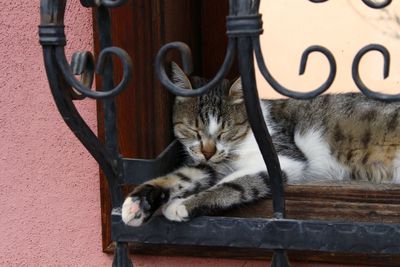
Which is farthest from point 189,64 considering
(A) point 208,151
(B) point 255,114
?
(A) point 208,151

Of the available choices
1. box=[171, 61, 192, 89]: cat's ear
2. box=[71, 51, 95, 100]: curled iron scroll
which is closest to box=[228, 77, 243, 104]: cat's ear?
box=[171, 61, 192, 89]: cat's ear

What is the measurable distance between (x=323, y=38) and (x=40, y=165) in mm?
982

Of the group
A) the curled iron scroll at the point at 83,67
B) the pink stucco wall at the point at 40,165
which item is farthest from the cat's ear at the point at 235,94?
the curled iron scroll at the point at 83,67

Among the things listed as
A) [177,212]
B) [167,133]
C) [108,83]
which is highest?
[108,83]

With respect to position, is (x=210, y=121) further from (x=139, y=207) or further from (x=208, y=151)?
(x=139, y=207)

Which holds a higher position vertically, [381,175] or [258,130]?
[258,130]

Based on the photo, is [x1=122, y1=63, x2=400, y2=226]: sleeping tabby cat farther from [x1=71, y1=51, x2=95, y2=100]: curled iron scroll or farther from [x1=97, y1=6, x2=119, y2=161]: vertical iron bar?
[x1=71, y1=51, x2=95, y2=100]: curled iron scroll

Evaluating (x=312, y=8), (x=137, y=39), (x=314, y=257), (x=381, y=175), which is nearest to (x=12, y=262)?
(x=137, y=39)

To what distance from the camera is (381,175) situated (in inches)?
69.7

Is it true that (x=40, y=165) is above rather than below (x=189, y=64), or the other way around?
below

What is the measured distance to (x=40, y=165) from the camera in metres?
1.69

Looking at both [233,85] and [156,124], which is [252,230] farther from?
[233,85]

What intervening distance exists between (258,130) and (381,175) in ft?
2.24

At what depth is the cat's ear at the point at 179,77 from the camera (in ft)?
5.80
